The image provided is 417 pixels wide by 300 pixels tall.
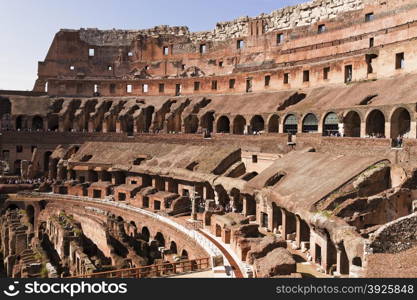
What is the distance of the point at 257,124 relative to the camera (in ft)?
145

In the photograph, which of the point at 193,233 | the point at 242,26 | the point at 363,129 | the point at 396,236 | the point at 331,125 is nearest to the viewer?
the point at 396,236

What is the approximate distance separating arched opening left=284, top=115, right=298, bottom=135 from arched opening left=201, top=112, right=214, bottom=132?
1190cm

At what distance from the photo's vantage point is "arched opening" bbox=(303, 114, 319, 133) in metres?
35.9

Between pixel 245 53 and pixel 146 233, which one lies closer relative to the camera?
pixel 146 233

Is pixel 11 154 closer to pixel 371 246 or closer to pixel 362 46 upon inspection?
pixel 362 46

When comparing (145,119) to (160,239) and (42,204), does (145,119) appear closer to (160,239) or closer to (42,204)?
(42,204)

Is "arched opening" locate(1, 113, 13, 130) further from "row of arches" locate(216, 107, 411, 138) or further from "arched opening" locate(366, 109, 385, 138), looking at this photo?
"arched opening" locate(366, 109, 385, 138)

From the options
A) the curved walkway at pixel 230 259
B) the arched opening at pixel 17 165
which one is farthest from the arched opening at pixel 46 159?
the curved walkway at pixel 230 259

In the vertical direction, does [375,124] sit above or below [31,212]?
above

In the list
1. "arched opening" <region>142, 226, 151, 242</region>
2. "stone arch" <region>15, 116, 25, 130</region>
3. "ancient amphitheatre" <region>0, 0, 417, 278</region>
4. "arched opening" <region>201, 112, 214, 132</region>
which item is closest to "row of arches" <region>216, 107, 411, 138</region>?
"ancient amphitheatre" <region>0, 0, 417, 278</region>

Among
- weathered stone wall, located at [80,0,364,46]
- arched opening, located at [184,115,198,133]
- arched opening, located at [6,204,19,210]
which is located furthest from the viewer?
arched opening, located at [184,115,198,133]

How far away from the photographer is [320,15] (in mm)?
46812

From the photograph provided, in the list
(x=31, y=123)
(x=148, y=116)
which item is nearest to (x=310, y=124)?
(x=148, y=116)

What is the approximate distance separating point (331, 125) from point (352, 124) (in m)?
1.81
